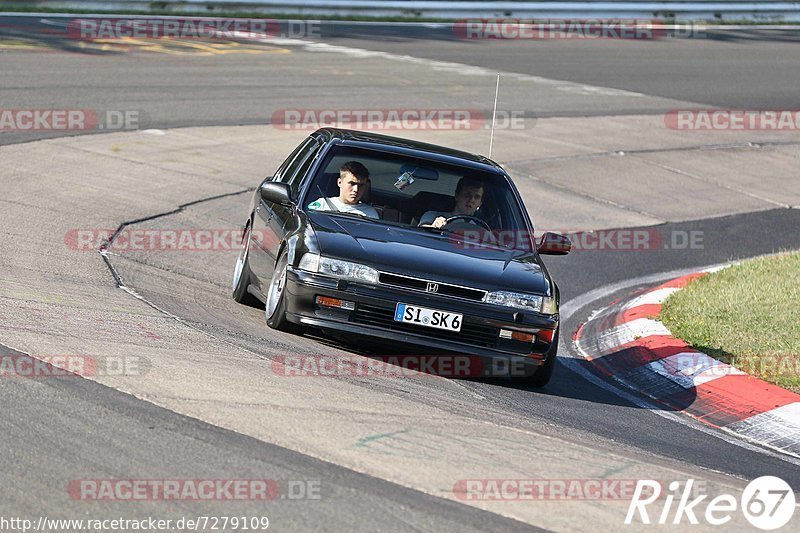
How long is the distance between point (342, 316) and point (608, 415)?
1718mm

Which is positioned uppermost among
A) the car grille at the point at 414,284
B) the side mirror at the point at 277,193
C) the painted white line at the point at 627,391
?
the side mirror at the point at 277,193

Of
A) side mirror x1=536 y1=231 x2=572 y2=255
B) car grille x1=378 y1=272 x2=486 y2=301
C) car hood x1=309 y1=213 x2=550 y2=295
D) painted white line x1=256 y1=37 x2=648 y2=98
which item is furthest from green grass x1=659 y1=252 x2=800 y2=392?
painted white line x1=256 y1=37 x2=648 y2=98

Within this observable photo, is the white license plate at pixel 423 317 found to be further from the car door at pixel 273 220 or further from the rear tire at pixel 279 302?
the car door at pixel 273 220

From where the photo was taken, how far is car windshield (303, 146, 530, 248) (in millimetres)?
8891

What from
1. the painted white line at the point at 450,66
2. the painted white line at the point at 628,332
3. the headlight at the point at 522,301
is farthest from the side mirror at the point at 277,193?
the painted white line at the point at 450,66

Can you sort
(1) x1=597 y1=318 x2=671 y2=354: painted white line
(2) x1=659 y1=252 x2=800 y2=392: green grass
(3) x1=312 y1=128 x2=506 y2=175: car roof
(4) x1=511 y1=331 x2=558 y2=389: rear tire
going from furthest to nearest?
(1) x1=597 y1=318 x2=671 y2=354: painted white line
(3) x1=312 y1=128 x2=506 y2=175: car roof
(2) x1=659 y1=252 x2=800 y2=392: green grass
(4) x1=511 y1=331 x2=558 y2=389: rear tire

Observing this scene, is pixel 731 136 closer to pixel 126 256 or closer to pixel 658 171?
pixel 658 171

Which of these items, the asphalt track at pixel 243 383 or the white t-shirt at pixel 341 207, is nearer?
the asphalt track at pixel 243 383

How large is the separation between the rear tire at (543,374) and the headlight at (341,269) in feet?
3.91

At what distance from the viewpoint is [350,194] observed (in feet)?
29.0

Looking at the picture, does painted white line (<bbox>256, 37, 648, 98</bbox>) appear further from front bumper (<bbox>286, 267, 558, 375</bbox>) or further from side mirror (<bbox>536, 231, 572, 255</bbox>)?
front bumper (<bbox>286, 267, 558, 375</bbox>)

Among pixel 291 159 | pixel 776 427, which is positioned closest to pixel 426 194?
pixel 291 159

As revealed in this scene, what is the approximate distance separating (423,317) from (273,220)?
5.88 feet

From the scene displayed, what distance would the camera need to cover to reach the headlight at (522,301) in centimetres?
779
